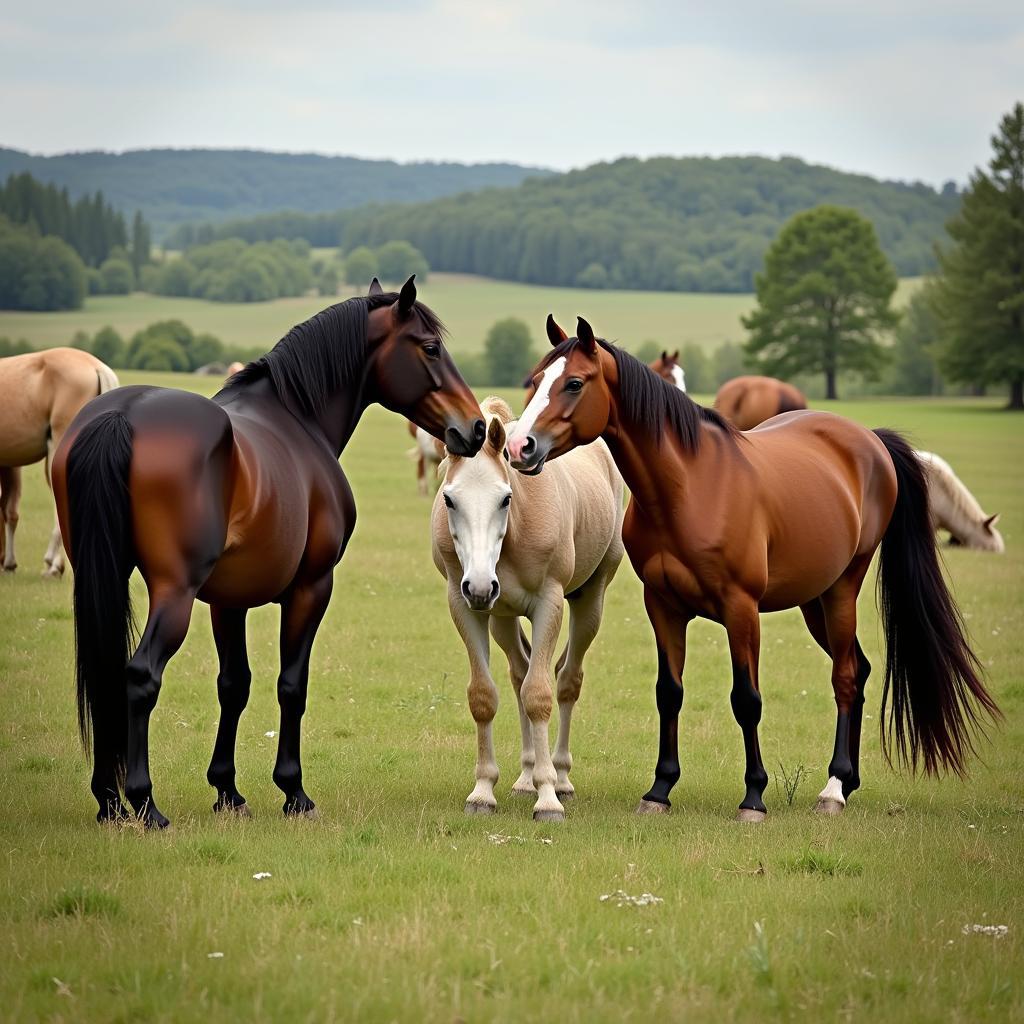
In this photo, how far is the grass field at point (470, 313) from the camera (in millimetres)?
81562

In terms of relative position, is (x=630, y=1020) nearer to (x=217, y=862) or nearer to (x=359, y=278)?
(x=217, y=862)

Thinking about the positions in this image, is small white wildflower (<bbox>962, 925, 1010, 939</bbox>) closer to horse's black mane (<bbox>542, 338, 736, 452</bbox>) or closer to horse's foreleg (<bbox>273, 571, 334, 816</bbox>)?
horse's black mane (<bbox>542, 338, 736, 452</bbox>)

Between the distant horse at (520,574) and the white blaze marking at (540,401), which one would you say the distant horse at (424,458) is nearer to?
the distant horse at (520,574)

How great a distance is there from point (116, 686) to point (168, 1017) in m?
2.28

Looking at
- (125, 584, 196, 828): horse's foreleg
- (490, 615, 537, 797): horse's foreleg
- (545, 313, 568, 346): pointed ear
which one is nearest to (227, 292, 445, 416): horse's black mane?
(545, 313, 568, 346): pointed ear

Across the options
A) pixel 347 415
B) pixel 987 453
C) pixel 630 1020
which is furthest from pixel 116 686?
pixel 987 453

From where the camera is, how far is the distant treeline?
13075 centimetres

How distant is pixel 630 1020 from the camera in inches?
165

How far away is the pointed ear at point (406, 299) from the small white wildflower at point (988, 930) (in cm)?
387

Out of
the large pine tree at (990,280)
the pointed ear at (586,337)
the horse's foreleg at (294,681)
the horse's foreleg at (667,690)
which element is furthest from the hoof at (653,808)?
the large pine tree at (990,280)

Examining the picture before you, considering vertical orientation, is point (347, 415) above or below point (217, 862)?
above

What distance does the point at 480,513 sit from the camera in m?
6.77

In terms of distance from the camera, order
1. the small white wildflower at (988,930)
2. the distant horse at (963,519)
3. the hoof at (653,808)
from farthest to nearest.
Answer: the distant horse at (963,519) → the hoof at (653,808) → the small white wildflower at (988,930)

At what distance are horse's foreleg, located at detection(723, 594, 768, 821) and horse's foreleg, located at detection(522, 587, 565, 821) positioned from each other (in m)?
0.94
